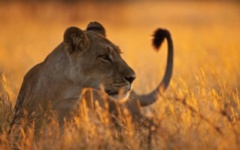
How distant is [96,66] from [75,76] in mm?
160

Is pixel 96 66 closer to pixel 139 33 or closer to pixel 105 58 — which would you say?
pixel 105 58

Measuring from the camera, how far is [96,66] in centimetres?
445

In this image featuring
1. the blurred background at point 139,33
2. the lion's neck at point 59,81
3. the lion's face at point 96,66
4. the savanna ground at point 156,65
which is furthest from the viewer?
the blurred background at point 139,33

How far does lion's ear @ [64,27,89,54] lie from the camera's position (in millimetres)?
4348

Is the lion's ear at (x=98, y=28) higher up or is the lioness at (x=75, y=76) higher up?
the lion's ear at (x=98, y=28)

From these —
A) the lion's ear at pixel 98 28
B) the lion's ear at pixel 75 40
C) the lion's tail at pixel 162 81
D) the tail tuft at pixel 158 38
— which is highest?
the lion's ear at pixel 98 28

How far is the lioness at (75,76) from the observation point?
14.3 ft

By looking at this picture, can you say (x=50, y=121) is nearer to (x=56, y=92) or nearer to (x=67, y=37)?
(x=56, y=92)

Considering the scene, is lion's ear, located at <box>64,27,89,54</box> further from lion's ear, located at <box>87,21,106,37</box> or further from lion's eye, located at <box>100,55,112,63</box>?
lion's ear, located at <box>87,21,106,37</box>

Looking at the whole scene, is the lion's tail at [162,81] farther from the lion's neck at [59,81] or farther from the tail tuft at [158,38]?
the lion's neck at [59,81]

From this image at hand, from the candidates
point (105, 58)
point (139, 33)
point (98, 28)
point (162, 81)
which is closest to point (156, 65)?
point (162, 81)

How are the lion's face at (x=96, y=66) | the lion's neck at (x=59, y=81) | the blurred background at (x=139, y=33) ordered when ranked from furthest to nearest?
1. the blurred background at (x=139, y=33)
2. the lion's neck at (x=59, y=81)
3. the lion's face at (x=96, y=66)

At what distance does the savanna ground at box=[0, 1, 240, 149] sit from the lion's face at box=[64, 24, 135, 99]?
28 cm

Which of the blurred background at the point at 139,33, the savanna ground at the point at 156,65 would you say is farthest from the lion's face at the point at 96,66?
the blurred background at the point at 139,33
